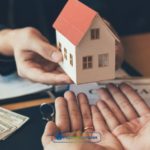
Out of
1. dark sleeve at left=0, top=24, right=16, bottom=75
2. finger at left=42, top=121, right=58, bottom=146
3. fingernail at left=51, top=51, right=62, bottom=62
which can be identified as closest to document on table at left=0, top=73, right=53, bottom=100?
dark sleeve at left=0, top=24, right=16, bottom=75

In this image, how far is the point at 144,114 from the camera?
87cm

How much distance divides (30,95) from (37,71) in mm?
84

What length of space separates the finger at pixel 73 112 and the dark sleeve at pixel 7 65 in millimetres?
279

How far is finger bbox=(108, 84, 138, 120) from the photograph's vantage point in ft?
2.87

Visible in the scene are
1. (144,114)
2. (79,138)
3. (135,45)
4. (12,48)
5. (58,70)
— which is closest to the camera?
(79,138)

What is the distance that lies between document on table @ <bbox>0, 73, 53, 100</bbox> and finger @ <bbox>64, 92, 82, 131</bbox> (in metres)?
0.13

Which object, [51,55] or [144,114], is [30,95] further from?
[144,114]

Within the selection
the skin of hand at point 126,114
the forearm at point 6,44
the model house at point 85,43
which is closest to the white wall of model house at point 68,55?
the model house at point 85,43

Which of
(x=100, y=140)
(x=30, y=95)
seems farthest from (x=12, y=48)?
(x=100, y=140)

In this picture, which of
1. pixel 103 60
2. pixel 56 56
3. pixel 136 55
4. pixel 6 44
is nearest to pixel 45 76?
pixel 56 56

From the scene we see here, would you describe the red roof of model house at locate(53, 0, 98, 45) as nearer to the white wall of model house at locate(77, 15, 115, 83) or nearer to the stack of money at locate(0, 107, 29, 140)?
the white wall of model house at locate(77, 15, 115, 83)

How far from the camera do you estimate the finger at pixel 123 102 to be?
875 mm

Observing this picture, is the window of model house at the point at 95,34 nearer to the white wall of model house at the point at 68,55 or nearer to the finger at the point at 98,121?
the white wall of model house at the point at 68,55

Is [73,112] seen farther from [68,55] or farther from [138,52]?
[138,52]
